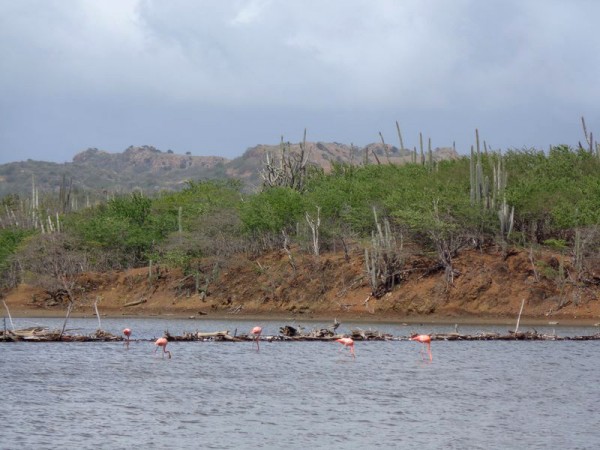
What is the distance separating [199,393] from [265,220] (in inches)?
1672

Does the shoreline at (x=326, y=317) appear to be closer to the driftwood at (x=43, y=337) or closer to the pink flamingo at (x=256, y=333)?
the pink flamingo at (x=256, y=333)

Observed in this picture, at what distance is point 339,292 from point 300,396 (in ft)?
117

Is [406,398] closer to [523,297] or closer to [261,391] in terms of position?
[261,391]

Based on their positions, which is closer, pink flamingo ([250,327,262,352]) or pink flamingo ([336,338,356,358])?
pink flamingo ([336,338,356,358])

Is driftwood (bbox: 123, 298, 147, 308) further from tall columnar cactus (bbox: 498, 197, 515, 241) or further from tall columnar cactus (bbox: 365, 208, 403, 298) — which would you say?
tall columnar cactus (bbox: 498, 197, 515, 241)

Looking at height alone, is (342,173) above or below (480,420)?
above

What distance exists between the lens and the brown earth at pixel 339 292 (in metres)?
63.3

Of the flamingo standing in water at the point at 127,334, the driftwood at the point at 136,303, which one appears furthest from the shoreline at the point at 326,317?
the flamingo standing in water at the point at 127,334

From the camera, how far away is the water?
2589 centimetres

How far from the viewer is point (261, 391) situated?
34.0 meters

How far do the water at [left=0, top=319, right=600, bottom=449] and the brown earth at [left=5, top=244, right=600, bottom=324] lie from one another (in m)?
→ 14.2

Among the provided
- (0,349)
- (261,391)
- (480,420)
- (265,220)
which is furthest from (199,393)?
(265,220)

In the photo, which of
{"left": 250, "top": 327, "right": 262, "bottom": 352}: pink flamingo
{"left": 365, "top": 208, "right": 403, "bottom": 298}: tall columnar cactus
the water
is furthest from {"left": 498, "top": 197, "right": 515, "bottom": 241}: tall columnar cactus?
{"left": 250, "top": 327, "right": 262, "bottom": 352}: pink flamingo

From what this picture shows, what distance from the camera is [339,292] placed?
225 feet
